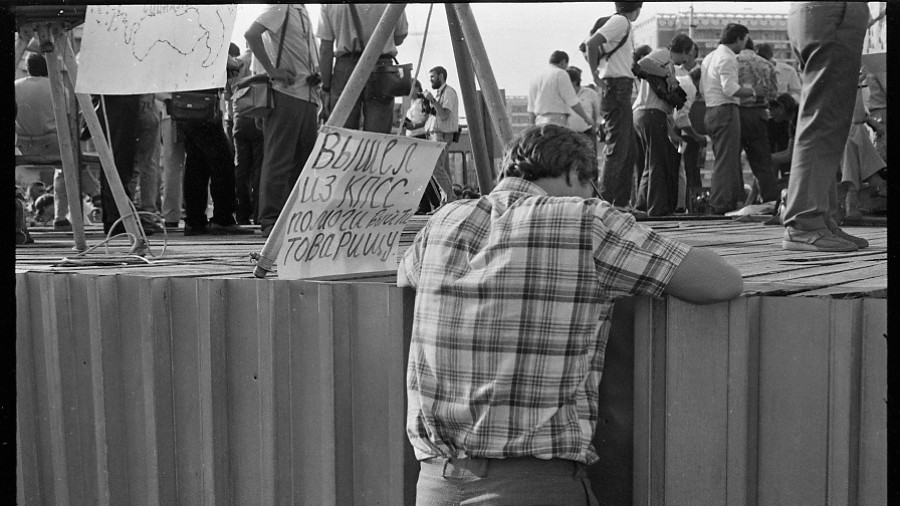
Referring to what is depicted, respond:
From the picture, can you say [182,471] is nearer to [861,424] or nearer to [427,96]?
[861,424]

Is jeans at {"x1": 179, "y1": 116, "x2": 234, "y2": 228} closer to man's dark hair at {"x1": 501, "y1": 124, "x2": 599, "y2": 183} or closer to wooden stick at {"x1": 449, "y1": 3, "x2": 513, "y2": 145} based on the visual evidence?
wooden stick at {"x1": 449, "y1": 3, "x2": 513, "y2": 145}

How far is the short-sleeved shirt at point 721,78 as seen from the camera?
24.1 feet

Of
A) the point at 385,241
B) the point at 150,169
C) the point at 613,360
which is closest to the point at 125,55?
the point at 385,241

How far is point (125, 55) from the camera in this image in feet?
12.6

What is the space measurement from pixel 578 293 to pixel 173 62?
81.8 inches

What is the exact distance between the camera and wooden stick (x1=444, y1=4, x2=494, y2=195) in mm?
3580

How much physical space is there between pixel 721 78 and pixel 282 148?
360 centimetres

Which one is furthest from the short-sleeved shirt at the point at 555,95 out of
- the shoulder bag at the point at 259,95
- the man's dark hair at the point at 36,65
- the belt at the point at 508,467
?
the belt at the point at 508,467

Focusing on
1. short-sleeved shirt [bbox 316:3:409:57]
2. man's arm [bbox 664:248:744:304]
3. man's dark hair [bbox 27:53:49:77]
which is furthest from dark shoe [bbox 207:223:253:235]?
man's arm [bbox 664:248:744:304]

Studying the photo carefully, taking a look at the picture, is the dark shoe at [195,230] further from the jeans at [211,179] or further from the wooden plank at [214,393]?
the wooden plank at [214,393]

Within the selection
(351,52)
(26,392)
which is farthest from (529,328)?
(351,52)

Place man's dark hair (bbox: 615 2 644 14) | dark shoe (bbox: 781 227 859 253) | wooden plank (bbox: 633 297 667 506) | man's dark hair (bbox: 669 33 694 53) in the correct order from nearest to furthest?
wooden plank (bbox: 633 297 667 506) → dark shoe (bbox: 781 227 859 253) → man's dark hair (bbox: 615 2 644 14) → man's dark hair (bbox: 669 33 694 53)

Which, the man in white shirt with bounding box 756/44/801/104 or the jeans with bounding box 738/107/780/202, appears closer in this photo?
the jeans with bounding box 738/107/780/202

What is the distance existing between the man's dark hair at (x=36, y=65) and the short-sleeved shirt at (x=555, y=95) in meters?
3.46
